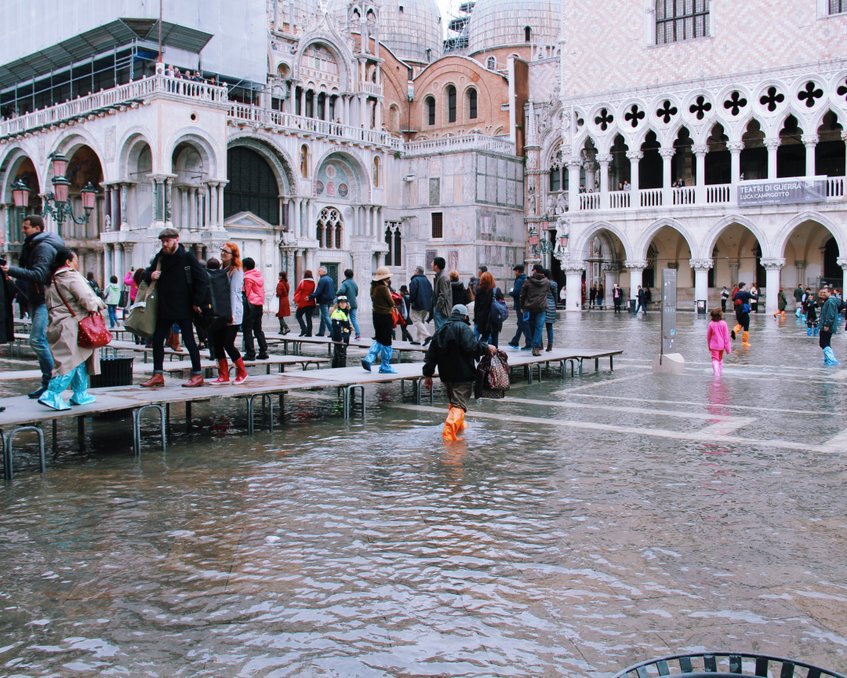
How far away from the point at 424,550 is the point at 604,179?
36.3 m

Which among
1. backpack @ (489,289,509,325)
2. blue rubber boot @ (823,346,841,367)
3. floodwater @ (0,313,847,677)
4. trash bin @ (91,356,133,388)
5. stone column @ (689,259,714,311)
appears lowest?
floodwater @ (0,313,847,677)

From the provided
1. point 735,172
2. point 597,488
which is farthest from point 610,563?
point 735,172

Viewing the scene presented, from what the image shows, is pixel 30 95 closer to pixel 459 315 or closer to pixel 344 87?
pixel 344 87

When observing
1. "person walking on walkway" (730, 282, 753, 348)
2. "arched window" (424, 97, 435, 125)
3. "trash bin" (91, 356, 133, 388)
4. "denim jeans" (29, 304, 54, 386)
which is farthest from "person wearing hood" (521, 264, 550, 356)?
"arched window" (424, 97, 435, 125)

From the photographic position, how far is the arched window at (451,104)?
51062 millimetres

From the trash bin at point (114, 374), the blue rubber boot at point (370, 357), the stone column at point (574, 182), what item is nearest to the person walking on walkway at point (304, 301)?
the blue rubber boot at point (370, 357)

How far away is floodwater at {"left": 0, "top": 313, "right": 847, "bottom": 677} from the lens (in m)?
3.94

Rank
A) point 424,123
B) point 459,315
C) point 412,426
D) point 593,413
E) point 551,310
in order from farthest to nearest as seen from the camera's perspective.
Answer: point 424,123 < point 551,310 < point 593,413 < point 412,426 < point 459,315

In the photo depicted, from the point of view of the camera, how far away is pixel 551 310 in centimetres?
1500

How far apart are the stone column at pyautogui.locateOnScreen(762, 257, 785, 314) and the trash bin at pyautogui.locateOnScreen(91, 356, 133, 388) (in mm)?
30258

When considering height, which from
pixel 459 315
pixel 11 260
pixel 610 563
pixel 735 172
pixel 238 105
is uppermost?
pixel 238 105

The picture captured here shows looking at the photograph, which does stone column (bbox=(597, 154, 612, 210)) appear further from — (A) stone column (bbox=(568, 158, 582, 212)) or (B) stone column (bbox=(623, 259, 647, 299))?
(B) stone column (bbox=(623, 259, 647, 299))

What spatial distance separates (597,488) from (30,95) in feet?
134

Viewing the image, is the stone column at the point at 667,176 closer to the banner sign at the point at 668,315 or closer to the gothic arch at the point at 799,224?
the gothic arch at the point at 799,224
